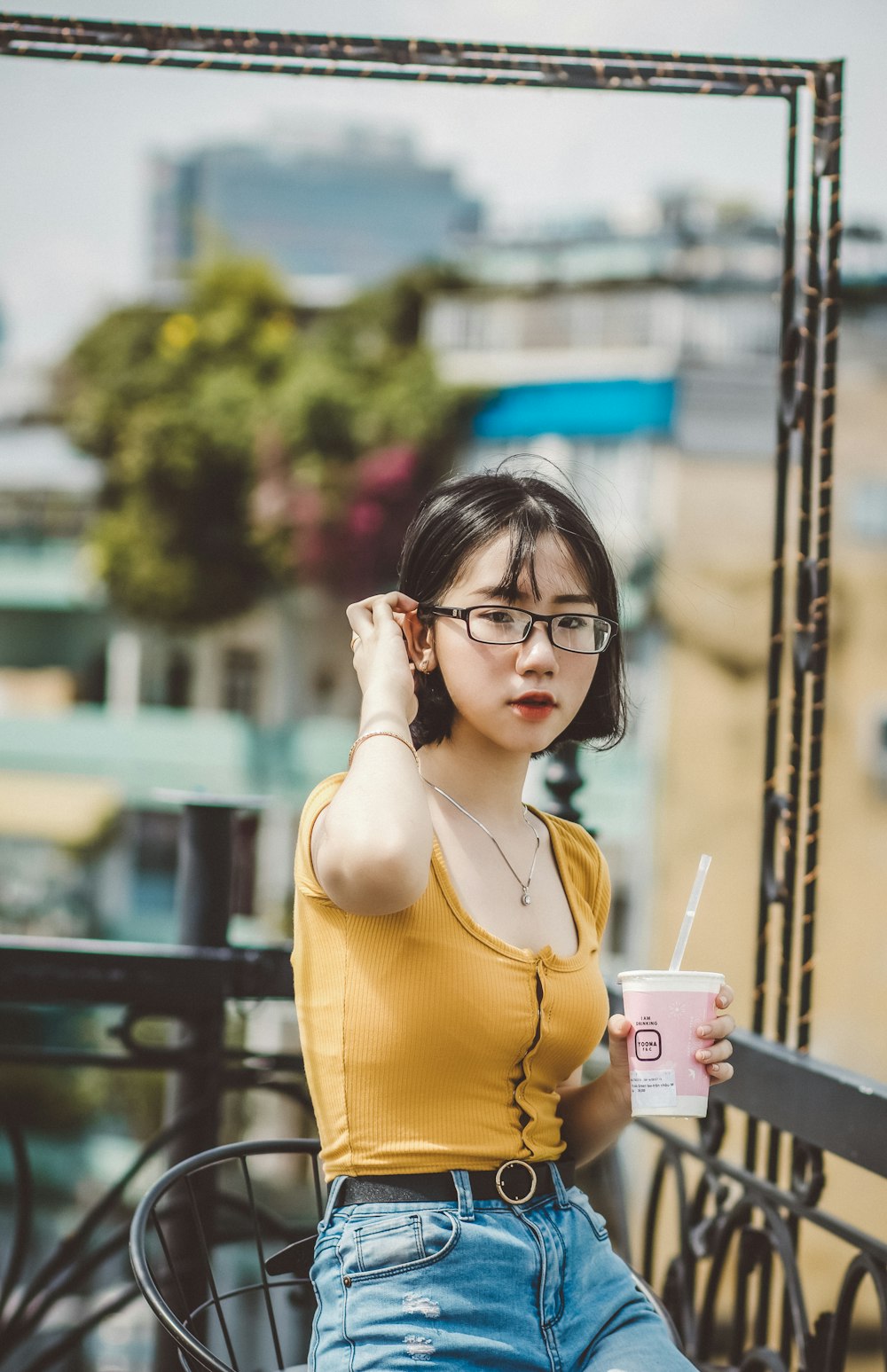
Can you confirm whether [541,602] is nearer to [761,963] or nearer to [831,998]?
[761,963]

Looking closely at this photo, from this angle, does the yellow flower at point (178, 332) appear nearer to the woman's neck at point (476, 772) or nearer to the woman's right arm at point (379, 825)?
the woman's neck at point (476, 772)

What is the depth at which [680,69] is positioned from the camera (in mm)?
2066

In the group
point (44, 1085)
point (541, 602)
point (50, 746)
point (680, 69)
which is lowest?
point (44, 1085)

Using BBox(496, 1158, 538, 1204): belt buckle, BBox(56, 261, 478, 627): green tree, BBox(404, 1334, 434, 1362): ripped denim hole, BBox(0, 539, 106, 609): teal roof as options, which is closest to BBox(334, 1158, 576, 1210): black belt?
BBox(496, 1158, 538, 1204): belt buckle

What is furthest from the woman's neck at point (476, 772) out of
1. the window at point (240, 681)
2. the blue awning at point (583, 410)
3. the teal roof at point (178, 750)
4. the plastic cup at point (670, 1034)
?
the window at point (240, 681)

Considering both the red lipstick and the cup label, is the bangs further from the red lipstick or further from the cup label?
the cup label

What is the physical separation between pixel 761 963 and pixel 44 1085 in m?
24.7

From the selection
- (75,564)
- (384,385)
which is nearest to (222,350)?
(384,385)

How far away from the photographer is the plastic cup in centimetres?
127

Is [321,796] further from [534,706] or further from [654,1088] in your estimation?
[654,1088]

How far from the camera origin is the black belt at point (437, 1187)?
122 cm

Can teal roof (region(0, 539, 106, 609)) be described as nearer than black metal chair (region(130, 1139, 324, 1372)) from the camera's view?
No

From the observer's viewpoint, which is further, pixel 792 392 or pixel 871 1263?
pixel 792 392

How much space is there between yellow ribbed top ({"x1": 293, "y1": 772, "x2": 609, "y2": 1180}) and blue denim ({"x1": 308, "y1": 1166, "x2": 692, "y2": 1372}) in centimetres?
5
